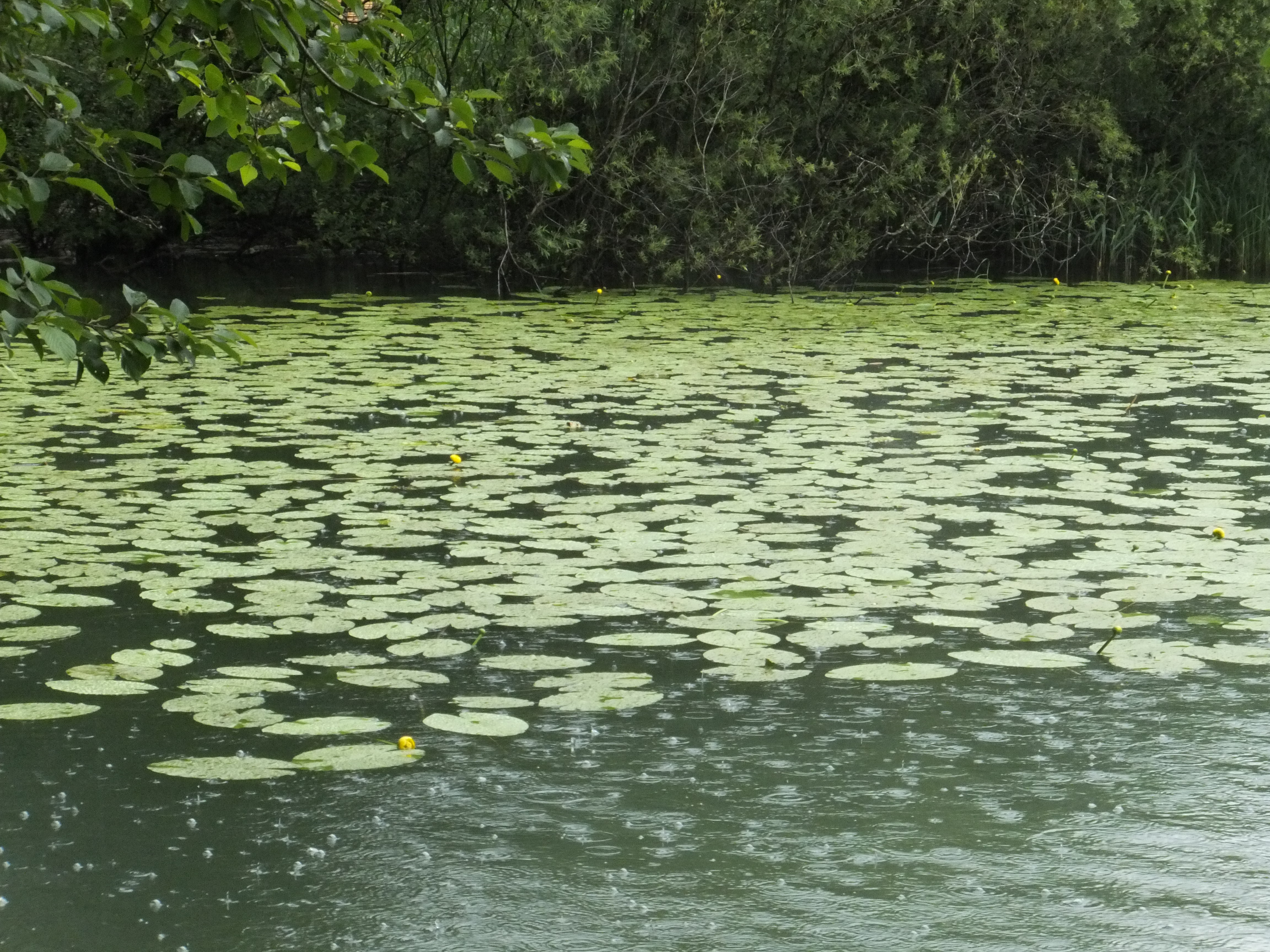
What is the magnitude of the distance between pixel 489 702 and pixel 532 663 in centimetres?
25

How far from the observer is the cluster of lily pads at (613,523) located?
358cm

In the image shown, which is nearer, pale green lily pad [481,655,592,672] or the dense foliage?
pale green lily pad [481,655,592,672]

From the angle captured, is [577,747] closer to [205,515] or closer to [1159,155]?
[205,515]

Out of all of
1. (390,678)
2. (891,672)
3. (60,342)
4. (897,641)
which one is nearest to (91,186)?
(60,342)

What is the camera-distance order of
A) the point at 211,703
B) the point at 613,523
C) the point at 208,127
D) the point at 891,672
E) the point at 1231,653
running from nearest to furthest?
the point at 208,127 → the point at 211,703 → the point at 891,672 → the point at 1231,653 → the point at 613,523

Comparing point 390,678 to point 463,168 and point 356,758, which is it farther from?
point 463,168

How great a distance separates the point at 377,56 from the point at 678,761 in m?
1.40

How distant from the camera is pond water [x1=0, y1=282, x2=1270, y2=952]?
253 centimetres

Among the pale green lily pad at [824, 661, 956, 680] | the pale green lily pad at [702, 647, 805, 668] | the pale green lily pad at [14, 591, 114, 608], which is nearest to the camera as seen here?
the pale green lily pad at [824, 661, 956, 680]

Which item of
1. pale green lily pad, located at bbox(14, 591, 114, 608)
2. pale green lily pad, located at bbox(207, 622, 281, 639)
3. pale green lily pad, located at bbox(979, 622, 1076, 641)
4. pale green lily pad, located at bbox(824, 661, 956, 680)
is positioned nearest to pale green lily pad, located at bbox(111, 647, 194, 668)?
pale green lily pad, located at bbox(207, 622, 281, 639)

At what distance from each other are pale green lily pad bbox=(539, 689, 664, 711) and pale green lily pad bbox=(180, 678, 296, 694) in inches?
22.0

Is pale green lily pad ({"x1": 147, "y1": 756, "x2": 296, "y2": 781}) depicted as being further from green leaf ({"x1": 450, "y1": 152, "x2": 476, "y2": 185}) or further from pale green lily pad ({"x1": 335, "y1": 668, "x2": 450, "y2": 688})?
green leaf ({"x1": 450, "y1": 152, "x2": 476, "y2": 185})

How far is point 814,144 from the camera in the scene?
13289mm

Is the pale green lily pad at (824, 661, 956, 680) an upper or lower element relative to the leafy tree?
lower
